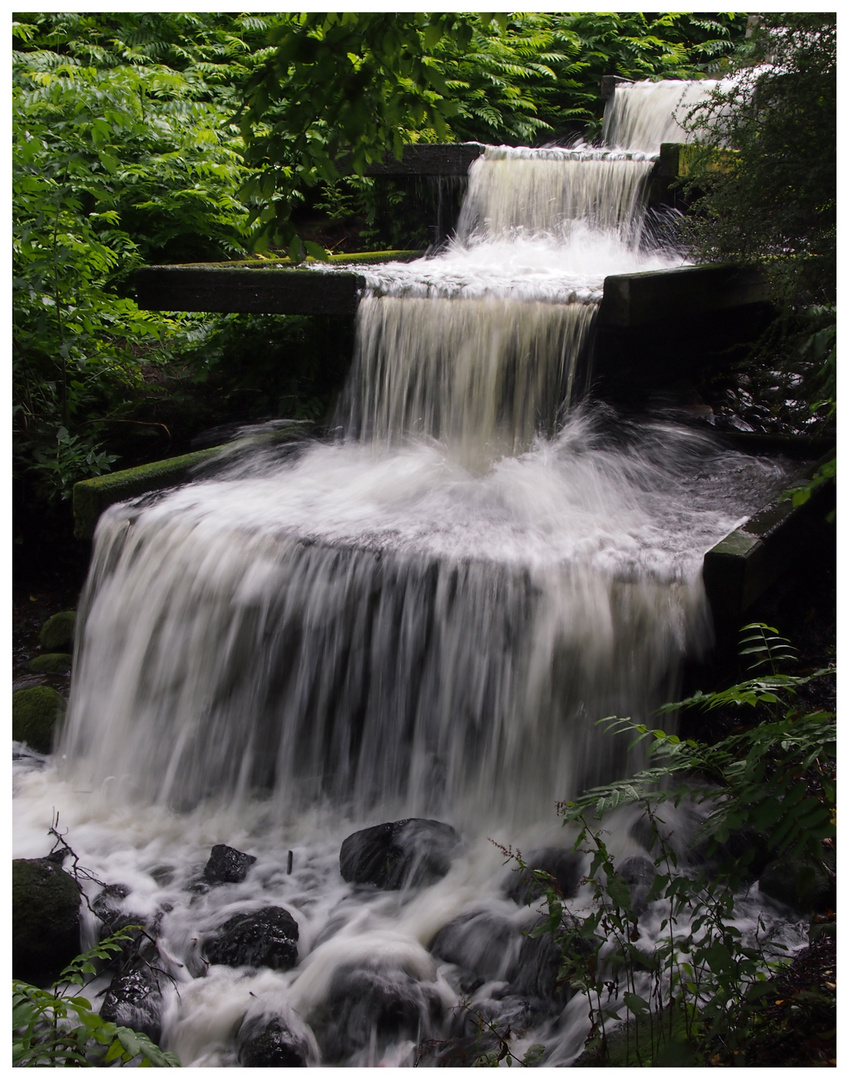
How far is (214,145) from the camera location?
891 centimetres

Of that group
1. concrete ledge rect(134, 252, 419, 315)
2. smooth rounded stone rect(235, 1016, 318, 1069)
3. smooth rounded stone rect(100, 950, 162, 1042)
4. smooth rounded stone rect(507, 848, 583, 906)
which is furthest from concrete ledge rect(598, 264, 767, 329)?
smooth rounded stone rect(100, 950, 162, 1042)

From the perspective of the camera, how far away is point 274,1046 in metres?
3.17

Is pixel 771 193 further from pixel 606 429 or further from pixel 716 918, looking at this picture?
pixel 716 918

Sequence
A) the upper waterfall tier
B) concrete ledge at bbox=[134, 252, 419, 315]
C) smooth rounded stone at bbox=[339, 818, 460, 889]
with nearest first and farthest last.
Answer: smooth rounded stone at bbox=[339, 818, 460, 889], concrete ledge at bbox=[134, 252, 419, 315], the upper waterfall tier

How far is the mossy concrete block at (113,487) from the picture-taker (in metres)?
5.80

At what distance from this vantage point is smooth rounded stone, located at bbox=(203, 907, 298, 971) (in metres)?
3.62

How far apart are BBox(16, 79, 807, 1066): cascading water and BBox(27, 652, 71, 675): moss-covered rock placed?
56cm

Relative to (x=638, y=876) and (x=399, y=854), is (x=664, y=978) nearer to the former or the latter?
(x=638, y=876)

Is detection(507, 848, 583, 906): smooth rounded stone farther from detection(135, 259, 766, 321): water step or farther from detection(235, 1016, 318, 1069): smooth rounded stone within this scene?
detection(135, 259, 766, 321): water step

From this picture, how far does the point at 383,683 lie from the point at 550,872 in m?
1.35

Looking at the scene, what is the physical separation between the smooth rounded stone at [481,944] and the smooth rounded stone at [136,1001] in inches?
44.1

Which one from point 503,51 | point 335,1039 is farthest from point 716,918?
point 503,51

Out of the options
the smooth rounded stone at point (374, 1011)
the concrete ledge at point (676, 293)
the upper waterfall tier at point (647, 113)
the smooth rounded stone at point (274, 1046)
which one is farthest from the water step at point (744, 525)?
the upper waterfall tier at point (647, 113)

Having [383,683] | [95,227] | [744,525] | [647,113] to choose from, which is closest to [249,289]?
[95,227]
